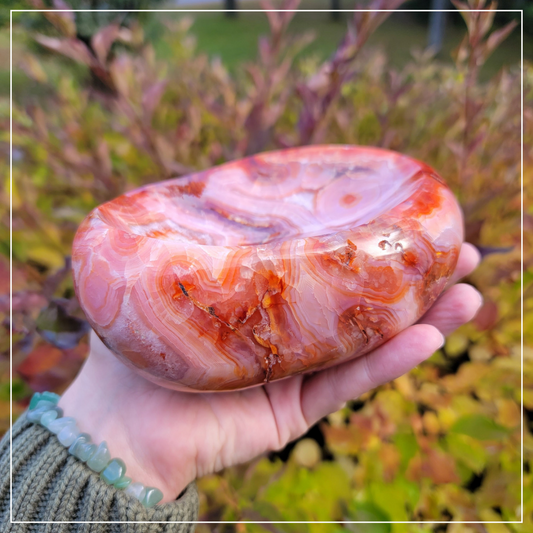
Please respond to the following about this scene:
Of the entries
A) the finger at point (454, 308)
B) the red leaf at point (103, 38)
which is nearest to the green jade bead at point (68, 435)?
the finger at point (454, 308)

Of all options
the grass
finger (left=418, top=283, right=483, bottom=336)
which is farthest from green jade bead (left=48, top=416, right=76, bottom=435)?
the grass

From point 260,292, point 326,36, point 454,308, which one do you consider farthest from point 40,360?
point 326,36

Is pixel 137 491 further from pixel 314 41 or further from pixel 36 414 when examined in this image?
pixel 314 41

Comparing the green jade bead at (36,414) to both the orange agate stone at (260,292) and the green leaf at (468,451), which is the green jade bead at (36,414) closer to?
the orange agate stone at (260,292)

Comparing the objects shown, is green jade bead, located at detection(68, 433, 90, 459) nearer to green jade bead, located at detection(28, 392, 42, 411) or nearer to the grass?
green jade bead, located at detection(28, 392, 42, 411)

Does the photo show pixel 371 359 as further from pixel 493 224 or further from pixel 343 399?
pixel 493 224

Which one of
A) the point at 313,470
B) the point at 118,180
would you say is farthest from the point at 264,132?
the point at 313,470
